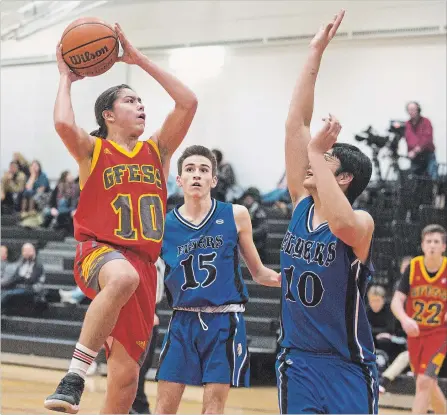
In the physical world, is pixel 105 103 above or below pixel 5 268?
above

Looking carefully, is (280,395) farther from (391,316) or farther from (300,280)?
(391,316)

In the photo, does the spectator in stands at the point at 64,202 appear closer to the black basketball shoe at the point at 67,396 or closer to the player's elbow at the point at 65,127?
the player's elbow at the point at 65,127

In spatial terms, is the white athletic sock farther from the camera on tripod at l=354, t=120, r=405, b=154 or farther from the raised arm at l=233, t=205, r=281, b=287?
the camera on tripod at l=354, t=120, r=405, b=154

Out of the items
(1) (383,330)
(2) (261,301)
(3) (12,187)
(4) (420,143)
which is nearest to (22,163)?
(3) (12,187)

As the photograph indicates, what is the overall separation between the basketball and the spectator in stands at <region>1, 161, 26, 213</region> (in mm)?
12675

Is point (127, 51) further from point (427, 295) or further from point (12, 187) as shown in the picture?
point (12, 187)

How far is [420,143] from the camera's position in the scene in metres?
13.5

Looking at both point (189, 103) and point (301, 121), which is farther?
point (189, 103)

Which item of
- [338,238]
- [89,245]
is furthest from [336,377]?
[89,245]

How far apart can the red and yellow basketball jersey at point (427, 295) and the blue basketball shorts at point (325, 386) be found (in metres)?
4.36

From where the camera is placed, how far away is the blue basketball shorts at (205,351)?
4.67 metres

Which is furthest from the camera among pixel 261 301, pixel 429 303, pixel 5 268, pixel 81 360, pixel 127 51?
pixel 5 268

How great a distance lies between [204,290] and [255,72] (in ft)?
39.6

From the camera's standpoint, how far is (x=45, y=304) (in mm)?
12977
